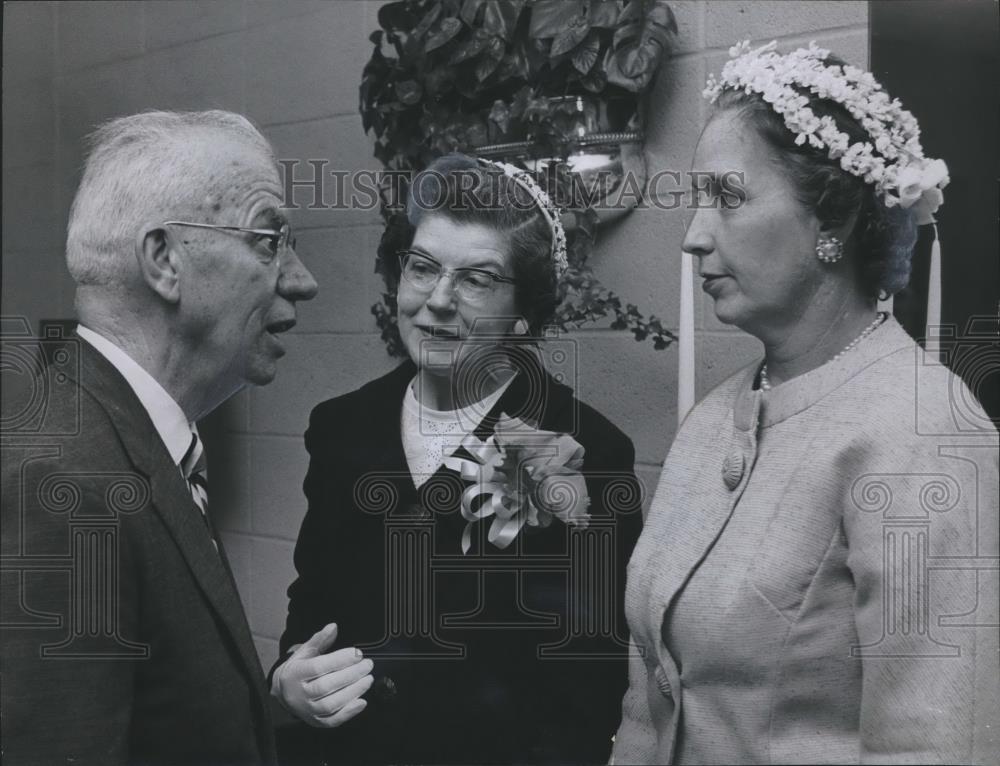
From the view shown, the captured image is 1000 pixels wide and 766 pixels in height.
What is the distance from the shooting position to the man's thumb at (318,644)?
185cm

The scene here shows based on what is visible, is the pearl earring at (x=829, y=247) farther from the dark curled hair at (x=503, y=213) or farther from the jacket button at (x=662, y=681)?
the jacket button at (x=662, y=681)

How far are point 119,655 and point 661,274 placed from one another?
45.1 inches

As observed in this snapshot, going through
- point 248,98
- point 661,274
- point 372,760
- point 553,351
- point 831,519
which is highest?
point 248,98

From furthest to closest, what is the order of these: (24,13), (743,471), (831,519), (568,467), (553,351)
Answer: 1. (24,13)
2. (553,351)
3. (568,467)
4. (743,471)
5. (831,519)

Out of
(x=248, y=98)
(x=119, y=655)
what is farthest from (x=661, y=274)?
(x=119, y=655)

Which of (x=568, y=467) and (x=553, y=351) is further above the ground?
(x=553, y=351)

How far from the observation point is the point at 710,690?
150 cm

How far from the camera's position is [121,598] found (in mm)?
1585

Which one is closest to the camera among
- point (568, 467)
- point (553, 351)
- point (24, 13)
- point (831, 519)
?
point (831, 519)

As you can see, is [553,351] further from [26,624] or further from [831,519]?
[26,624]

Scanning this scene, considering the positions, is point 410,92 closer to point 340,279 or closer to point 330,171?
point 330,171

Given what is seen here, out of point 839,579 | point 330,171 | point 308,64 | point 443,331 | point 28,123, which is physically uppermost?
point 308,64

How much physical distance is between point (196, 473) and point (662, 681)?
32.2 inches

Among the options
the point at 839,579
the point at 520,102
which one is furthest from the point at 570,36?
the point at 839,579
